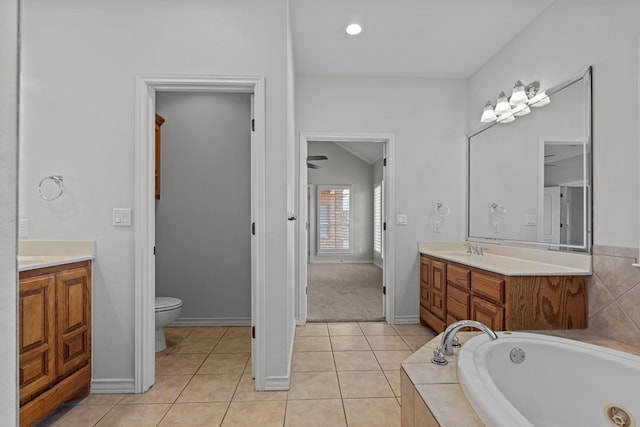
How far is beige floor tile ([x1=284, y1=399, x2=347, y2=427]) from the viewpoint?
6.10 ft

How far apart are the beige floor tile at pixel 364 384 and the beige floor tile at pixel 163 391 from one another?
1.04 m

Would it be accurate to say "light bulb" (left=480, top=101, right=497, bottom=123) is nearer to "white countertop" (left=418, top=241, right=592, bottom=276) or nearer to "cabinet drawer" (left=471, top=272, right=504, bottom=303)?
"white countertop" (left=418, top=241, right=592, bottom=276)

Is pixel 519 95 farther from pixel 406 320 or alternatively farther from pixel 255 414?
pixel 255 414

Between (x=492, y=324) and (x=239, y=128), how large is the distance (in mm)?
2786

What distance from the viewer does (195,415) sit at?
1939mm

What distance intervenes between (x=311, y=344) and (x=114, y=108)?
7.64ft

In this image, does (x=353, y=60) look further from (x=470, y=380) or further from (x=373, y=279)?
(x=373, y=279)

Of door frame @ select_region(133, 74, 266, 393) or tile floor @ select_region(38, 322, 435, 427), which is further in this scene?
door frame @ select_region(133, 74, 266, 393)

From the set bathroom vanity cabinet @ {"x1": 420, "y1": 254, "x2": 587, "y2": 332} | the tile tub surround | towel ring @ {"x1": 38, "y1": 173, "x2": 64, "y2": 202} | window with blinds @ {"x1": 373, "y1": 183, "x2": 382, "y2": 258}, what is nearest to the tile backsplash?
bathroom vanity cabinet @ {"x1": 420, "y1": 254, "x2": 587, "y2": 332}

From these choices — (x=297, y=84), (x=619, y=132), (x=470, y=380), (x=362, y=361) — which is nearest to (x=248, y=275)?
(x=362, y=361)

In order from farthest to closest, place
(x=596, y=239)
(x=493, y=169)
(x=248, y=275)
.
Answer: (x=248, y=275)
(x=493, y=169)
(x=596, y=239)

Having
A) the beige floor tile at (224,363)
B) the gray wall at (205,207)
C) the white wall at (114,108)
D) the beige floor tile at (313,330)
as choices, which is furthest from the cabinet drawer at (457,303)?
the gray wall at (205,207)

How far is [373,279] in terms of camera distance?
632 centimetres

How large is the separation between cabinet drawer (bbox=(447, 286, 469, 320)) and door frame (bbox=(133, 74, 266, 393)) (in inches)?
59.6
